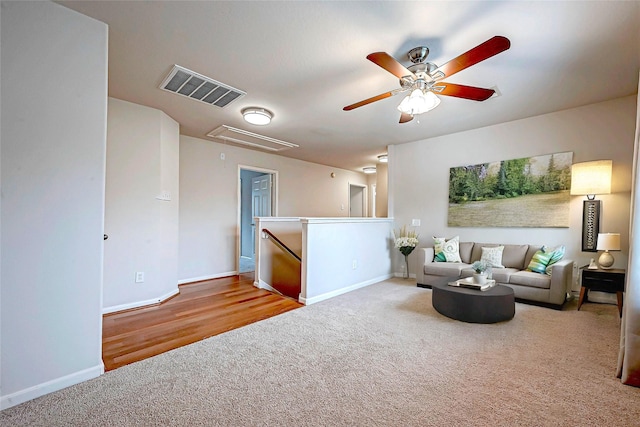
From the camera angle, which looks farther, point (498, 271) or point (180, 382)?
point (498, 271)

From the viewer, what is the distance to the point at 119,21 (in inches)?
76.6

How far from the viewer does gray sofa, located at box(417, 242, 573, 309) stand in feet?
10.4

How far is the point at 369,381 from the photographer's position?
1820 millimetres

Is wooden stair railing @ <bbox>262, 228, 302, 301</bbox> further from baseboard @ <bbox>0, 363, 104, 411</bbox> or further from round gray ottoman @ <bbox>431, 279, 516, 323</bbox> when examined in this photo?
baseboard @ <bbox>0, 363, 104, 411</bbox>

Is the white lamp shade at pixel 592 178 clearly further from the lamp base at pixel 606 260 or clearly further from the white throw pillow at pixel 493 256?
the white throw pillow at pixel 493 256

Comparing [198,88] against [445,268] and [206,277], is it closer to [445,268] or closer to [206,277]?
[206,277]

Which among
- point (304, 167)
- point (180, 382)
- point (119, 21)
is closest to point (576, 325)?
point (180, 382)

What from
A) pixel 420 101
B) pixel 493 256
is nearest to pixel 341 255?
pixel 493 256

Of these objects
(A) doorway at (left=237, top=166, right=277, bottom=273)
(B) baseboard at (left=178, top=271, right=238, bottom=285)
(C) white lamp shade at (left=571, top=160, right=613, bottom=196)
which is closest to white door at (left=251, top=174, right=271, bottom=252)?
(A) doorway at (left=237, top=166, right=277, bottom=273)

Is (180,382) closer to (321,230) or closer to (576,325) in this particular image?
(321,230)

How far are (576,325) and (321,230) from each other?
2890 millimetres

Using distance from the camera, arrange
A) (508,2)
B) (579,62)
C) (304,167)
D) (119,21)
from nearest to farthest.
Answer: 1. (508,2)
2. (119,21)
3. (579,62)
4. (304,167)

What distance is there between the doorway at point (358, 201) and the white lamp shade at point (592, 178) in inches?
212

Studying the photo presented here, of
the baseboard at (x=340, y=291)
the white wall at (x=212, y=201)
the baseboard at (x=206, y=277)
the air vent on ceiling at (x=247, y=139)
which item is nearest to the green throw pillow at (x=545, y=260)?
the baseboard at (x=340, y=291)
